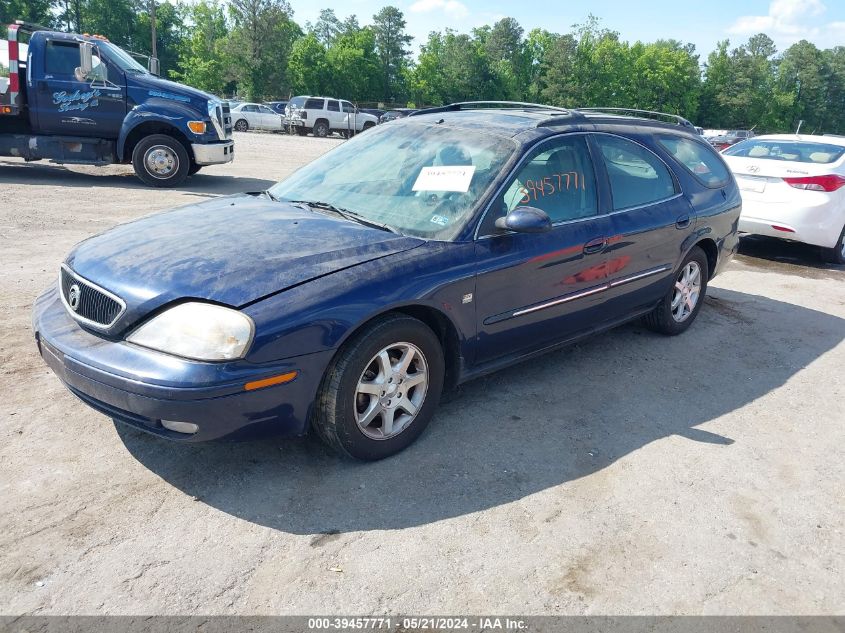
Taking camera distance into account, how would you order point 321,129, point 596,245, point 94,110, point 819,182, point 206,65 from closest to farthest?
point 596,245, point 819,182, point 94,110, point 321,129, point 206,65

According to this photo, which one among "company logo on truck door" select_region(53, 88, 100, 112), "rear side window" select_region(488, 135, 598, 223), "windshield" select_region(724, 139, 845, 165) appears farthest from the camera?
"company logo on truck door" select_region(53, 88, 100, 112)

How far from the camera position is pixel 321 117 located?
33469mm

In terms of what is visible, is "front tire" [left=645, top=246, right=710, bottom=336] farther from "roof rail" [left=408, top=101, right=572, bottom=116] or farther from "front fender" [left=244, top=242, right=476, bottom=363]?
"front fender" [left=244, top=242, right=476, bottom=363]

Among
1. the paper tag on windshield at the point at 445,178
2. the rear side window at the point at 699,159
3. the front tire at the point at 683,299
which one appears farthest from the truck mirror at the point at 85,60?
the front tire at the point at 683,299

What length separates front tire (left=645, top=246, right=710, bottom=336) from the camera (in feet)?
17.3

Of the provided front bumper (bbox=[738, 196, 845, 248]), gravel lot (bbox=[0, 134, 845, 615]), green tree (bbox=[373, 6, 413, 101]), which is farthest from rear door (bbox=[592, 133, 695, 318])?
green tree (bbox=[373, 6, 413, 101])

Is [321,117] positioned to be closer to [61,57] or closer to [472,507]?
[61,57]

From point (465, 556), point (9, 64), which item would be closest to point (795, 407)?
point (465, 556)

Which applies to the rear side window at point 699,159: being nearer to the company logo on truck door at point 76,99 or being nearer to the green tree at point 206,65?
the company logo on truck door at point 76,99

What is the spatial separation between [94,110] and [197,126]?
5.12 ft

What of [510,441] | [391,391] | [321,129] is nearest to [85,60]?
[391,391]

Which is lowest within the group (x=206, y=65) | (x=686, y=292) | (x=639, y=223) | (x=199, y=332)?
(x=686, y=292)

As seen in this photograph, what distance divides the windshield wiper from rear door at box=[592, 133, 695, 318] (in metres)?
1.62

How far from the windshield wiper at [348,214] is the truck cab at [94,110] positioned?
7.92 m
